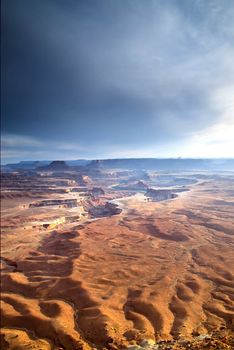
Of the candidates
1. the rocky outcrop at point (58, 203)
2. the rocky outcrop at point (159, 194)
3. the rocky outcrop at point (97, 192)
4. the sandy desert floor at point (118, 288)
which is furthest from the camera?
the rocky outcrop at point (97, 192)

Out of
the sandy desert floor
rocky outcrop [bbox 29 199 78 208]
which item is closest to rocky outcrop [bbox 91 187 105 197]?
rocky outcrop [bbox 29 199 78 208]

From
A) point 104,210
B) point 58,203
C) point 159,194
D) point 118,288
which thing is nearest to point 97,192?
Answer: point 159,194

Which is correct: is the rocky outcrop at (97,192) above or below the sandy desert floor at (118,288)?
below

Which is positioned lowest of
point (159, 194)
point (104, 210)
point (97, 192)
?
point (104, 210)

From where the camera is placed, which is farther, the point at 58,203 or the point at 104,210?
the point at 58,203

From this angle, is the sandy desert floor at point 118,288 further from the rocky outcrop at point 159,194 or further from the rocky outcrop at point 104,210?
the rocky outcrop at point 159,194

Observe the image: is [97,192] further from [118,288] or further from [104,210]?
[118,288]

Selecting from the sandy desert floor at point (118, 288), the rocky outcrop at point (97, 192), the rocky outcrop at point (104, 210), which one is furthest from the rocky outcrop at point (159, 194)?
the sandy desert floor at point (118, 288)

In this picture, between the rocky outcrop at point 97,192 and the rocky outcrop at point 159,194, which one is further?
the rocky outcrop at point 97,192

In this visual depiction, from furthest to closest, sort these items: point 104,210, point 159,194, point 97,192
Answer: point 97,192
point 159,194
point 104,210
